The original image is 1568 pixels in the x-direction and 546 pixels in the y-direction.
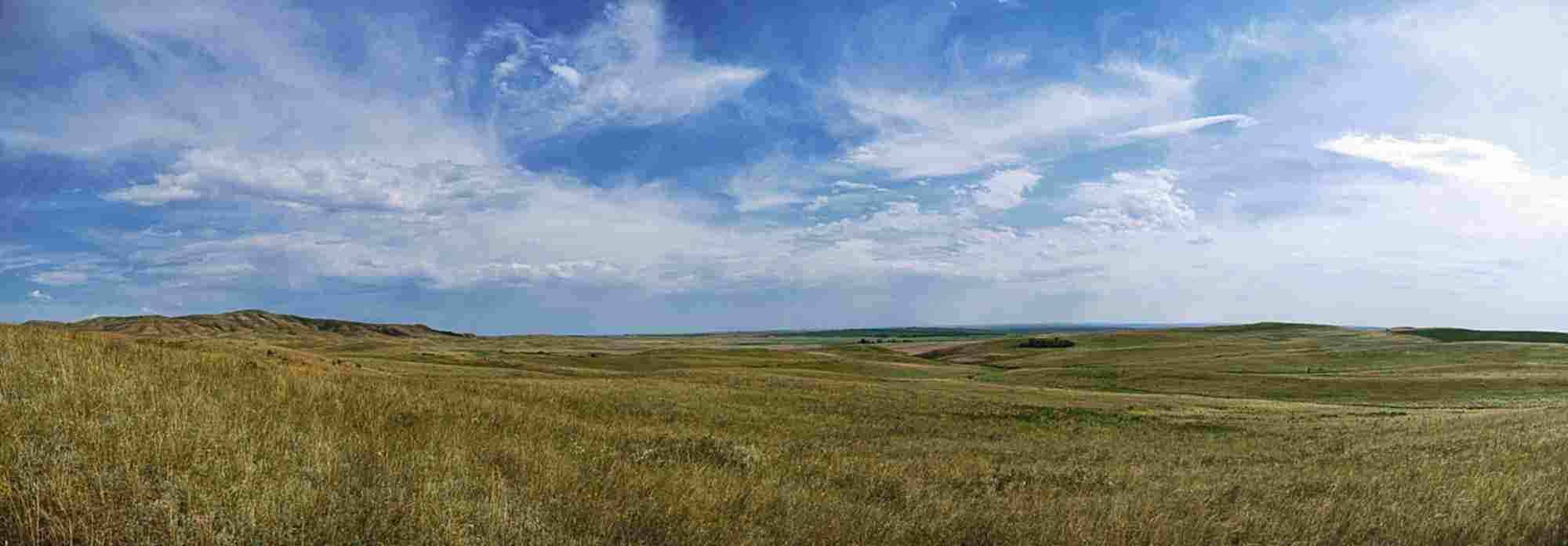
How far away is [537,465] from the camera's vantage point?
8625 millimetres

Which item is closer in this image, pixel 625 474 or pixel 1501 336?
pixel 625 474

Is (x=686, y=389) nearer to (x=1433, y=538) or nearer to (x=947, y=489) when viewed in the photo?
(x=947, y=489)

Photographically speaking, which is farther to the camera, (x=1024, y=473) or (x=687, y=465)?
A: (x=1024, y=473)

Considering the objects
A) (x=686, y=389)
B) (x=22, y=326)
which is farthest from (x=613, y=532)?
(x=686, y=389)

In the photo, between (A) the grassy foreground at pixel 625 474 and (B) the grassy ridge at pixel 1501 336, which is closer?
(A) the grassy foreground at pixel 625 474

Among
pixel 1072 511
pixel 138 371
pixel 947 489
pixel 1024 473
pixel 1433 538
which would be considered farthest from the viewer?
pixel 1024 473

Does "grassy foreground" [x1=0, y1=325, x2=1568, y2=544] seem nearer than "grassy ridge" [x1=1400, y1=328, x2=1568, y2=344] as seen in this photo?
Yes

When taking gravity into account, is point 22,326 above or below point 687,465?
above

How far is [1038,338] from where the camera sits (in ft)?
399

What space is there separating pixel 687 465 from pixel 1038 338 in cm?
11865

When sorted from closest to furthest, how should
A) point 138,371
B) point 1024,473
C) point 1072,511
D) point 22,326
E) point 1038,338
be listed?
1. point 1072,511
2. point 138,371
3. point 1024,473
4. point 22,326
5. point 1038,338

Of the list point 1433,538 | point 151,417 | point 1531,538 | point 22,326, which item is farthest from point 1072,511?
point 22,326

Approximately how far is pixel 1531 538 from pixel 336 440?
39.8ft

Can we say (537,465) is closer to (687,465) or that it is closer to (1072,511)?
(687,465)
